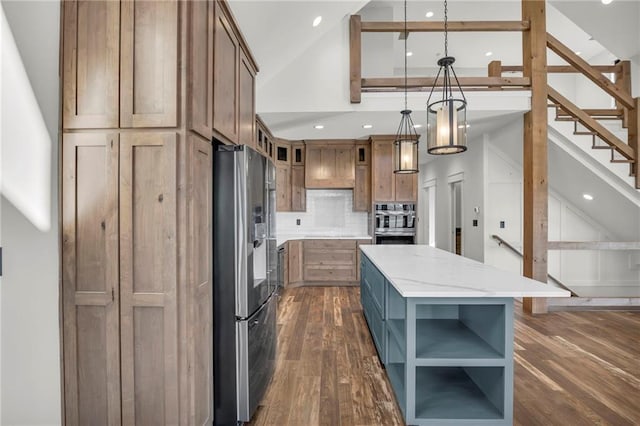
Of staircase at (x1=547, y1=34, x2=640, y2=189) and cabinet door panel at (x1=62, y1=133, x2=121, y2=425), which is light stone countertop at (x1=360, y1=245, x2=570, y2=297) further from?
staircase at (x1=547, y1=34, x2=640, y2=189)

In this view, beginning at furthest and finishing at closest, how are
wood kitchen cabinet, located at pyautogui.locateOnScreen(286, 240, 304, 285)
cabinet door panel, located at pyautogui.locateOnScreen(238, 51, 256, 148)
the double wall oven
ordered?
1. the double wall oven
2. wood kitchen cabinet, located at pyautogui.locateOnScreen(286, 240, 304, 285)
3. cabinet door panel, located at pyautogui.locateOnScreen(238, 51, 256, 148)

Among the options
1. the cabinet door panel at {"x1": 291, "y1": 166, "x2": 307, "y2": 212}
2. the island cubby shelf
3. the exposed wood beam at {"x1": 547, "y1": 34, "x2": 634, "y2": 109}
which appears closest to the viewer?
the island cubby shelf

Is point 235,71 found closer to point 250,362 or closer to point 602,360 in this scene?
point 250,362

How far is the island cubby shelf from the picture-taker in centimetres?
184

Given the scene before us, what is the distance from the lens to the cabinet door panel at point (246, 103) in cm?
231

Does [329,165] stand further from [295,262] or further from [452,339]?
[452,339]

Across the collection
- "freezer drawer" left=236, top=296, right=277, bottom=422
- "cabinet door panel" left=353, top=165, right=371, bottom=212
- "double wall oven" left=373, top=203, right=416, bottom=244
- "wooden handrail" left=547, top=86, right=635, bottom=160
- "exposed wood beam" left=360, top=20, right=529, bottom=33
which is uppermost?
"exposed wood beam" left=360, top=20, right=529, bottom=33

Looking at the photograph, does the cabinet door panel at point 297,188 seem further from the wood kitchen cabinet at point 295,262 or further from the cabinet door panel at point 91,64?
the cabinet door panel at point 91,64

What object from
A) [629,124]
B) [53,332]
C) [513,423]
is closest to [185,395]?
[53,332]

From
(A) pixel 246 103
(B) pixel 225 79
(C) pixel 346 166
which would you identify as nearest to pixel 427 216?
(C) pixel 346 166

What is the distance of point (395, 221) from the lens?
566 centimetres

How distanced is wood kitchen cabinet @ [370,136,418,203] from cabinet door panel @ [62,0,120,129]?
4.51 meters

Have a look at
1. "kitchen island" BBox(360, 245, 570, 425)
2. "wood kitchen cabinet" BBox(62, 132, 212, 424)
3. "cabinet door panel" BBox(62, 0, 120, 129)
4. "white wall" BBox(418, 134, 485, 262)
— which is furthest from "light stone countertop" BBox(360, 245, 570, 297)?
"white wall" BBox(418, 134, 485, 262)

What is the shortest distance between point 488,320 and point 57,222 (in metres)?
2.48
